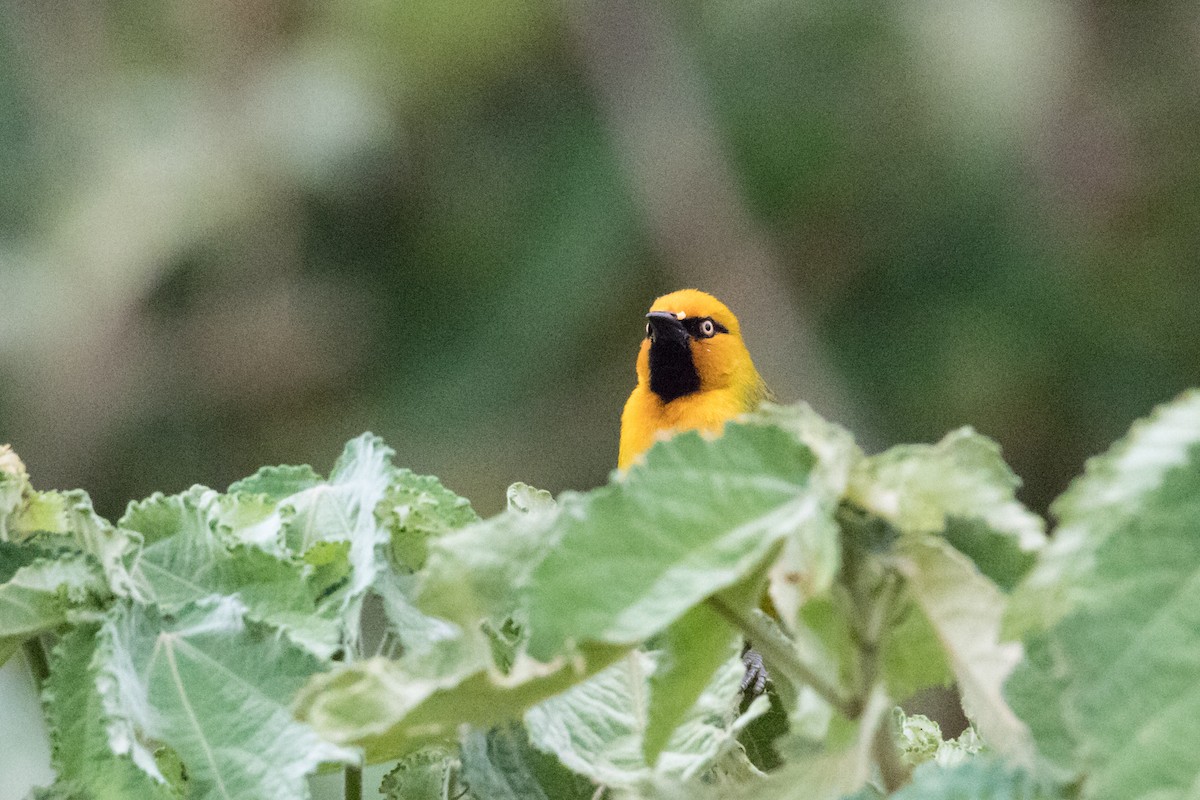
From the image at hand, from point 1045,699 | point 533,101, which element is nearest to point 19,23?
point 533,101

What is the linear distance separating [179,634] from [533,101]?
4.43 metres

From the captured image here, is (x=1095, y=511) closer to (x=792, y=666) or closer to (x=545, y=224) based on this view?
(x=792, y=666)

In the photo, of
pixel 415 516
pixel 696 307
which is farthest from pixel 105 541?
pixel 696 307

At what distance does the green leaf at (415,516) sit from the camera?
0.66 metres

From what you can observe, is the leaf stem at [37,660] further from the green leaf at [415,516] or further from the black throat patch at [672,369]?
the black throat patch at [672,369]

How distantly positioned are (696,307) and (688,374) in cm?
18

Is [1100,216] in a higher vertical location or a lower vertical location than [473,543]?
higher

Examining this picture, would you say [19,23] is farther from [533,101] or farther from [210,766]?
[210,766]

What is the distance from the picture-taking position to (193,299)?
4.73 meters

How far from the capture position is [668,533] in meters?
0.43

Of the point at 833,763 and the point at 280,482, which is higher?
the point at 280,482

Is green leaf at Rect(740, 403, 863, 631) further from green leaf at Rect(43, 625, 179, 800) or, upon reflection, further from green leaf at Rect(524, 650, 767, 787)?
green leaf at Rect(43, 625, 179, 800)

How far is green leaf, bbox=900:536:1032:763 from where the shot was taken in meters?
0.44

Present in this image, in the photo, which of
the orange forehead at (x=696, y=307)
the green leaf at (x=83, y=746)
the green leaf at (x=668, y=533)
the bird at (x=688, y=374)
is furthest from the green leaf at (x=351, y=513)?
the orange forehead at (x=696, y=307)
